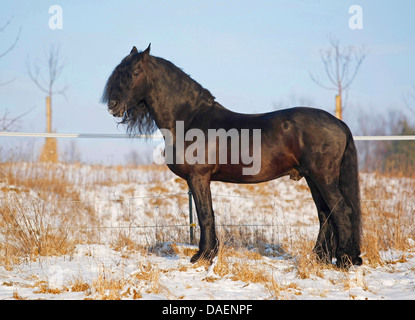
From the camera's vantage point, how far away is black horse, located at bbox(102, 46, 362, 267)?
464cm

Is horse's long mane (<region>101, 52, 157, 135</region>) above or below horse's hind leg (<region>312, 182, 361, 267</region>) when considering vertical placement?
above

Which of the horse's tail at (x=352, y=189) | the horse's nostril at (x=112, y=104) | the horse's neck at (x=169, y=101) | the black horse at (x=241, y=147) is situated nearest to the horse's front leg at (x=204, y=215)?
the black horse at (x=241, y=147)

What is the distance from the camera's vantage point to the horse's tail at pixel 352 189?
464 centimetres

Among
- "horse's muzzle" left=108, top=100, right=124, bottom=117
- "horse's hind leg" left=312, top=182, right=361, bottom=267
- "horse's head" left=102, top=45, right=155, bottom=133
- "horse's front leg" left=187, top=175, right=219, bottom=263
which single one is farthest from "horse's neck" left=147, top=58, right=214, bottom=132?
"horse's hind leg" left=312, top=182, right=361, bottom=267

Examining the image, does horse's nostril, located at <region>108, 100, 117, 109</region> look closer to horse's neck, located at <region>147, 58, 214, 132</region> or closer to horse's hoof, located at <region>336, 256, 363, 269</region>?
horse's neck, located at <region>147, 58, 214, 132</region>

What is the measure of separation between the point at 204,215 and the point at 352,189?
1.76 m

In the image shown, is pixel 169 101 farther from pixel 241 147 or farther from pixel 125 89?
pixel 241 147

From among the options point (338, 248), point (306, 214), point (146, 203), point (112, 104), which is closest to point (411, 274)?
point (338, 248)

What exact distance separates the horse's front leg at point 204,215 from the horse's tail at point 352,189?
1.58 m

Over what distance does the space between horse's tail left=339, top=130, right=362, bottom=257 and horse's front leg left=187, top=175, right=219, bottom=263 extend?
1.58 meters

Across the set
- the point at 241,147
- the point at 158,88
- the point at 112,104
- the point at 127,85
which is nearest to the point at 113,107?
the point at 112,104

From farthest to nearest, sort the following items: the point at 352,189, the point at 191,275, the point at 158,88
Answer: the point at 158,88 < the point at 352,189 < the point at 191,275

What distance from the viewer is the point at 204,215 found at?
4.77 meters

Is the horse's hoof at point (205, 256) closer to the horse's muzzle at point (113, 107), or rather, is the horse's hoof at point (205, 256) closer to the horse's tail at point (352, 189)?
the horse's tail at point (352, 189)
